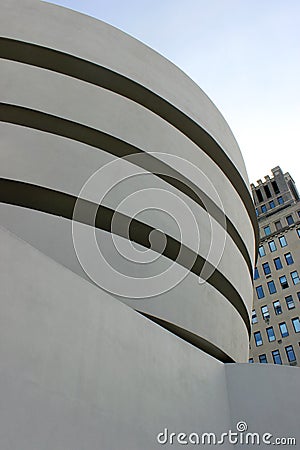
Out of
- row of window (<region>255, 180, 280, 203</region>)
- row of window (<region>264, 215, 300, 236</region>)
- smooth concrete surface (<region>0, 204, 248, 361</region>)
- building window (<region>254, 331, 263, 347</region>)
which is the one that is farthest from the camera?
row of window (<region>255, 180, 280, 203</region>)

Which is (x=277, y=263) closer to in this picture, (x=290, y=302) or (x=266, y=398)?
(x=290, y=302)

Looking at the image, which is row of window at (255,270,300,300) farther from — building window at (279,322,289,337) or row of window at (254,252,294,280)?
building window at (279,322,289,337)

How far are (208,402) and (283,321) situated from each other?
Answer: 36.1 metres

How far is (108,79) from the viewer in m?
10.4

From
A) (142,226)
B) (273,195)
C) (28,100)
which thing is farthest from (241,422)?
(273,195)

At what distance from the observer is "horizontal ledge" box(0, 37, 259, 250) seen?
9.90 m

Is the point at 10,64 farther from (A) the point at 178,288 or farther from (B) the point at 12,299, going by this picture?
(B) the point at 12,299

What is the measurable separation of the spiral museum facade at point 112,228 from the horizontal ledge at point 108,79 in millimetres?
29

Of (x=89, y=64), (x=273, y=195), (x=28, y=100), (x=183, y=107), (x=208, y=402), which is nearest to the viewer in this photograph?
(x=208, y=402)

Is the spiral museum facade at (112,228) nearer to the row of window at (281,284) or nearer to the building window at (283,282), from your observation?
the row of window at (281,284)

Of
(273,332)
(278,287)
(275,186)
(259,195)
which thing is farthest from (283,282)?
(275,186)

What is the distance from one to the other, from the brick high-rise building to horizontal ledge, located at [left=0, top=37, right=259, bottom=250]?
31.5 m

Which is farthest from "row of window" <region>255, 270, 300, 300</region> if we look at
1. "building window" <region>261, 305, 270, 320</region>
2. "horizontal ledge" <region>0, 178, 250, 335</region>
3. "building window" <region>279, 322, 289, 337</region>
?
"horizontal ledge" <region>0, 178, 250, 335</region>

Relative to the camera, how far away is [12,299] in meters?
4.59
